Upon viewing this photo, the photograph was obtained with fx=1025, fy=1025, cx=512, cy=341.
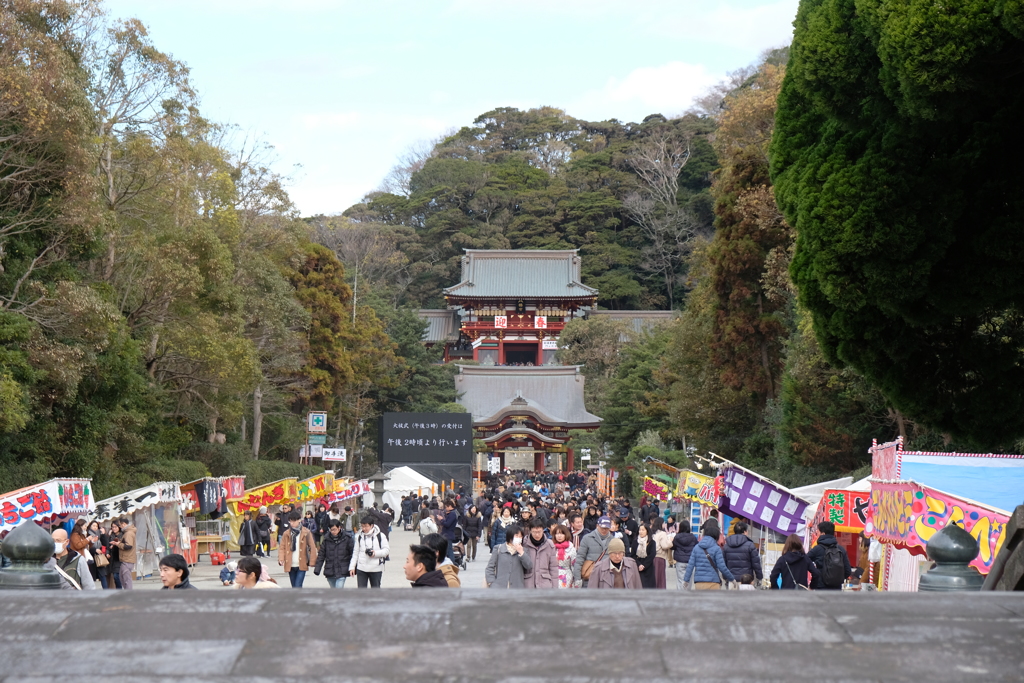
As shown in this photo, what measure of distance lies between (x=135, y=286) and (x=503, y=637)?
60.9 feet

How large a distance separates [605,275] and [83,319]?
5110 centimetres

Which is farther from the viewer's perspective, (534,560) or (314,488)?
(314,488)

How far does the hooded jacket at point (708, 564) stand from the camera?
833 cm

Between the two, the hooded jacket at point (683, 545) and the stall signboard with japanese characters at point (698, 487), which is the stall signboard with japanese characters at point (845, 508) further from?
the stall signboard with japanese characters at point (698, 487)

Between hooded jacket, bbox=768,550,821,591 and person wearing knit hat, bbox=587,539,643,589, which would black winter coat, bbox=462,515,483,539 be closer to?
person wearing knit hat, bbox=587,539,643,589

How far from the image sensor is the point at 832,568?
27.8ft

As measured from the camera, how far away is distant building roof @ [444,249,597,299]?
5934cm

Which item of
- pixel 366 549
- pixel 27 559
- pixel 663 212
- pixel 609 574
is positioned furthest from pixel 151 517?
pixel 663 212

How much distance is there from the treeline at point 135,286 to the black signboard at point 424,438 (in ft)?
8.42

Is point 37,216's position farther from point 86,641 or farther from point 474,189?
point 474,189

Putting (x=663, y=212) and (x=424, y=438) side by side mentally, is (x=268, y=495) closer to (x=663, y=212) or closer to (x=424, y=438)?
(x=424, y=438)

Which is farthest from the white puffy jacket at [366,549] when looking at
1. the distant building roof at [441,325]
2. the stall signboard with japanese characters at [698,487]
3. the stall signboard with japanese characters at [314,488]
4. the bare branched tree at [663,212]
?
the bare branched tree at [663,212]

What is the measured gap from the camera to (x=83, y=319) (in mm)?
15234

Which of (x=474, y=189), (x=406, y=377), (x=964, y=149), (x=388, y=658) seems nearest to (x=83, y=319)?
(x=964, y=149)
